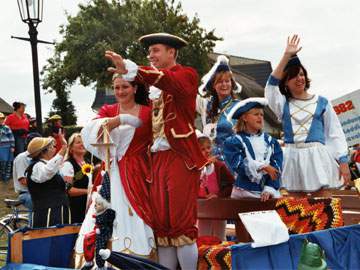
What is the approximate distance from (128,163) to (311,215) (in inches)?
48.5

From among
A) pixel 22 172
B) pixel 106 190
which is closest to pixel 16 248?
pixel 106 190

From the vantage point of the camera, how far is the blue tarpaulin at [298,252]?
2.90 metres

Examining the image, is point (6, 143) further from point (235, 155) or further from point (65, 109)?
point (65, 109)

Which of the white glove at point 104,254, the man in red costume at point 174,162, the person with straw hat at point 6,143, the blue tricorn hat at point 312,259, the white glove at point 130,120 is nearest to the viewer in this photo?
the blue tricorn hat at point 312,259

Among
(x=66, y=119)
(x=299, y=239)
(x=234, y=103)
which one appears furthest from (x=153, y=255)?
(x=66, y=119)

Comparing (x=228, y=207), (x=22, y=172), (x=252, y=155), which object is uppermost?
Result: (x=252, y=155)

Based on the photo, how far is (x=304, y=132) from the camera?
164 inches

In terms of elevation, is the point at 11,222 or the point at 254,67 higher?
the point at 254,67

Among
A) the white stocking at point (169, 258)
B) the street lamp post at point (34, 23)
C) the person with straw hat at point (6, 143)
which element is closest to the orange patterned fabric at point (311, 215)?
the white stocking at point (169, 258)

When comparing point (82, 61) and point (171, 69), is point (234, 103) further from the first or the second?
point (82, 61)

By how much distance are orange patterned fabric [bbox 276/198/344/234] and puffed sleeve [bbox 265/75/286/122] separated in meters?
0.96

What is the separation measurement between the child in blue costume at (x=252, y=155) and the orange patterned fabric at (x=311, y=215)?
375mm

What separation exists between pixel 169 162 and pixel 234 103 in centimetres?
142

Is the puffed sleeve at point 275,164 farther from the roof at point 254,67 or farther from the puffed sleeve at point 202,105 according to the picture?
the roof at point 254,67
